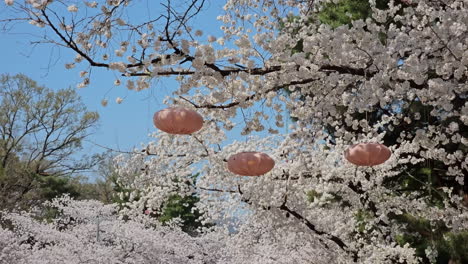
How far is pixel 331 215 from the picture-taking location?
7.23 m

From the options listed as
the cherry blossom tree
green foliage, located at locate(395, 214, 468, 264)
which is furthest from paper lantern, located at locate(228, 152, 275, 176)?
green foliage, located at locate(395, 214, 468, 264)

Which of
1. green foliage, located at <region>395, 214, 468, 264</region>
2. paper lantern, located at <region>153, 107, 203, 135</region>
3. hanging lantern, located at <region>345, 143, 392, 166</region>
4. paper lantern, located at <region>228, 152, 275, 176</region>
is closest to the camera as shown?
paper lantern, located at <region>153, 107, 203, 135</region>

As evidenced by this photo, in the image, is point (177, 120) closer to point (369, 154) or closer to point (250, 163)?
point (250, 163)

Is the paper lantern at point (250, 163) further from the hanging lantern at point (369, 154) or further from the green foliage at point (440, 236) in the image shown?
the green foliage at point (440, 236)

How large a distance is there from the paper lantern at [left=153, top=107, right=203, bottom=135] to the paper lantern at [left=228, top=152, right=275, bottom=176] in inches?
16.8

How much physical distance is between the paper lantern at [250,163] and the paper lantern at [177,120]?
1.40 feet

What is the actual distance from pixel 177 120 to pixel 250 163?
0.62 metres

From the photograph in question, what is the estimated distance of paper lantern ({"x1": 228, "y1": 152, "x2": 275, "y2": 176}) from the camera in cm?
338

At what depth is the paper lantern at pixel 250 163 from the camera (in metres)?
3.38

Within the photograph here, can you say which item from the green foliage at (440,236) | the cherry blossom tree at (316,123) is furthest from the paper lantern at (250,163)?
the green foliage at (440,236)

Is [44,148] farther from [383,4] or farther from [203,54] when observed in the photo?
[203,54]

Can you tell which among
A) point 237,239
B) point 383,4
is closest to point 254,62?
point 237,239

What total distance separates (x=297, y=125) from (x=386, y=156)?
166cm

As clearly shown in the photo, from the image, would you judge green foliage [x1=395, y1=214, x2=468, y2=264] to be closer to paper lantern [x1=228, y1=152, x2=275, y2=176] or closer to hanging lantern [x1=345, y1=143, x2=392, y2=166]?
hanging lantern [x1=345, y1=143, x2=392, y2=166]
